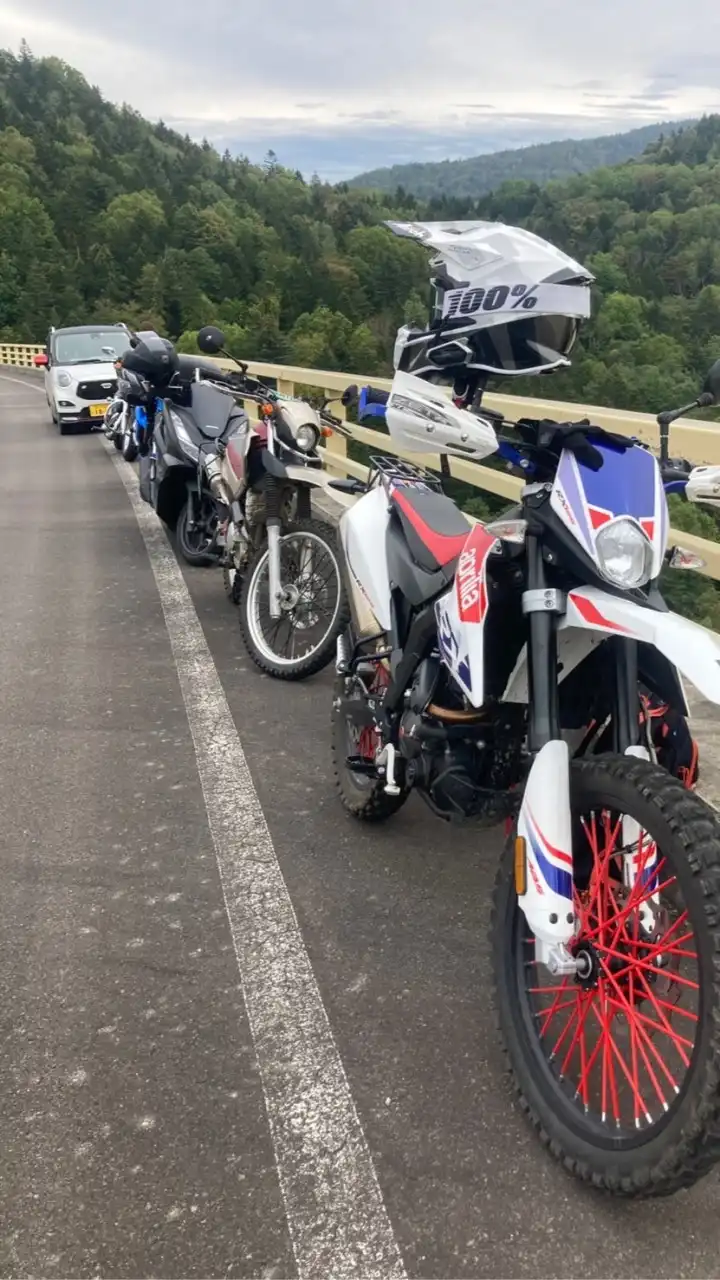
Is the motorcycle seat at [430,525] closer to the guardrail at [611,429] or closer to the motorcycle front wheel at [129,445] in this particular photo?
the guardrail at [611,429]

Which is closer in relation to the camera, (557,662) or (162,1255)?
(162,1255)

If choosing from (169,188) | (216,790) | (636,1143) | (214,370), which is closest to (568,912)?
(636,1143)

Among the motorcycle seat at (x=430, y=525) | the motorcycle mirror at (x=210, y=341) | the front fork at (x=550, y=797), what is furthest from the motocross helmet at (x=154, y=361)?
the front fork at (x=550, y=797)

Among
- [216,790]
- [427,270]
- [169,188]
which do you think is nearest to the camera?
[427,270]

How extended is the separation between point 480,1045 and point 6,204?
394 ft

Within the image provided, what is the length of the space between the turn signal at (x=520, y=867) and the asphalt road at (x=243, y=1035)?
0.54 metres

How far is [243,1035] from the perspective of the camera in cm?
266

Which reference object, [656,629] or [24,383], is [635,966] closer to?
[656,629]

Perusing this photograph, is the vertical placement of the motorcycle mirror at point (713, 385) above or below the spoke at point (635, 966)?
above

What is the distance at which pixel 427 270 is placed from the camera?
2848mm

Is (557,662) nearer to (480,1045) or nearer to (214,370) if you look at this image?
(480,1045)

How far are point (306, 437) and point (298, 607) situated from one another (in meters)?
0.91

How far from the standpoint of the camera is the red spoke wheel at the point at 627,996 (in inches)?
75.1

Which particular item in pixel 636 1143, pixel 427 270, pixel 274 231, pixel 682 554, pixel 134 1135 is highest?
pixel 274 231
